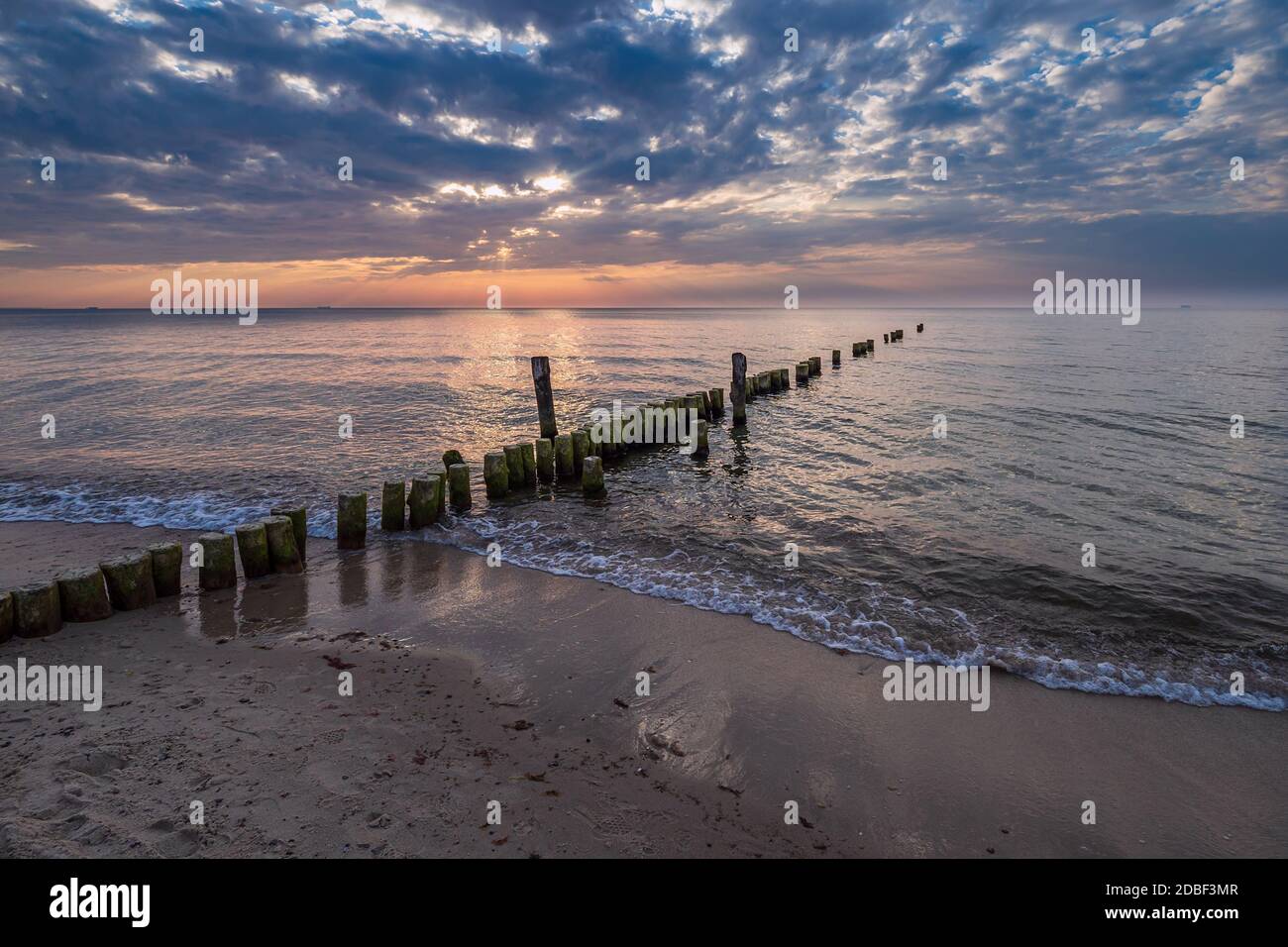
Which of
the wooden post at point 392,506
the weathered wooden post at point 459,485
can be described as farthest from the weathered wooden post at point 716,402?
the wooden post at point 392,506

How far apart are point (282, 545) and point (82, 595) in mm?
2395

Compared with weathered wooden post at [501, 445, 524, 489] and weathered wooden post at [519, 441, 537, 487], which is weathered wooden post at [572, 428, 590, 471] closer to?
weathered wooden post at [519, 441, 537, 487]

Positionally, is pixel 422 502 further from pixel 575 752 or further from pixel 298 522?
pixel 575 752

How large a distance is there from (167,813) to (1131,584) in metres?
12.2

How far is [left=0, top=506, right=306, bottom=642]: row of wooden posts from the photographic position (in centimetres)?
756

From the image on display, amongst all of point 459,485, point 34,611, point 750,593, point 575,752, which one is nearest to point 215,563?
point 34,611

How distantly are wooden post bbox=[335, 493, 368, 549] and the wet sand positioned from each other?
106 inches

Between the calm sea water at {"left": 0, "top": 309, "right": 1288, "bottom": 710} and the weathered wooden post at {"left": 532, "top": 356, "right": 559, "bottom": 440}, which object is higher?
the weathered wooden post at {"left": 532, "top": 356, "right": 559, "bottom": 440}

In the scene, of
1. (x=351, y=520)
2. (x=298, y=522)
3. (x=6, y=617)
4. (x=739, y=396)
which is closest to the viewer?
(x=6, y=617)

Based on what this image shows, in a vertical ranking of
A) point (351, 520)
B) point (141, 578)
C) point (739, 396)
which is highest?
point (739, 396)

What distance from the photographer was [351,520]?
11.0m

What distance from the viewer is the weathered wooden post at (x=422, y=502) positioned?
39.9 feet

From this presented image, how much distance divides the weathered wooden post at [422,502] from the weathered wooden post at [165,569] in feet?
12.9

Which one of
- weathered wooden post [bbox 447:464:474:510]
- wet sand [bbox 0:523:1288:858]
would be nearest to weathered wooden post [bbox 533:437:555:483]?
weathered wooden post [bbox 447:464:474:510]
